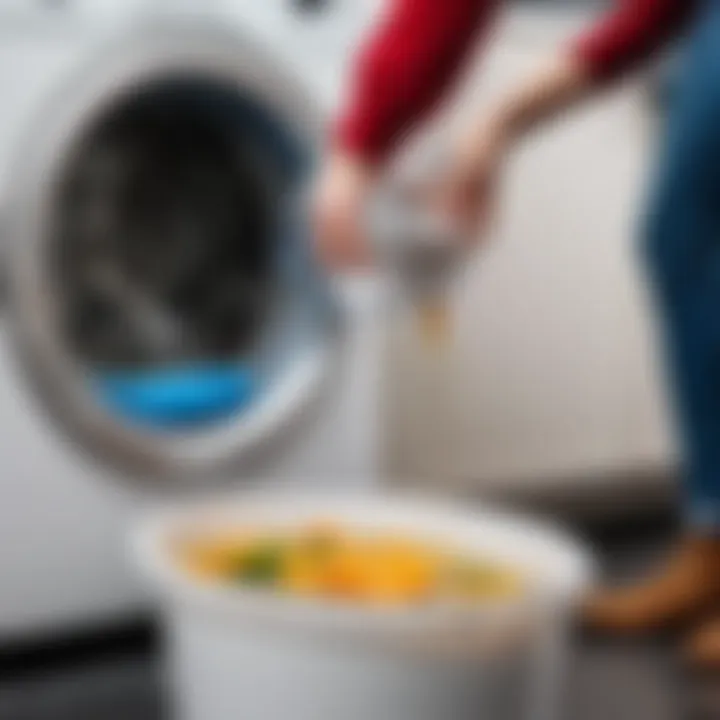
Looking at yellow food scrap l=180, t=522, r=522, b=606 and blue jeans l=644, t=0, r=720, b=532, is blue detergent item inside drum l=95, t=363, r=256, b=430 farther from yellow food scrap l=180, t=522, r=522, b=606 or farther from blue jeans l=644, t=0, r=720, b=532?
blue jeans l=644, t=0, r=720, b=532

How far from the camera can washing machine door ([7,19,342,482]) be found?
1.50 m

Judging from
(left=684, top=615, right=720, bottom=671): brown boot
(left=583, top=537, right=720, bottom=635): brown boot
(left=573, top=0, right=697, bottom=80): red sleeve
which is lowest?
(left=684, top=615, right=720, bottom=671): brown boot

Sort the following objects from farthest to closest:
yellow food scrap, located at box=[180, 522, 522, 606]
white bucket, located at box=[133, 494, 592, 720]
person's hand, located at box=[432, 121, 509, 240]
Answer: person's hand, located at box=[432, 121, 509, 240], yellow food scrap, located at box=[180, 522, 522, 606], white bucket, located at box=[133, 494, 592, 720]

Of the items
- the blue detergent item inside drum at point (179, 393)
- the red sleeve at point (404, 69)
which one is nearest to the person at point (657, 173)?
the red sleeve at point (404, 69)

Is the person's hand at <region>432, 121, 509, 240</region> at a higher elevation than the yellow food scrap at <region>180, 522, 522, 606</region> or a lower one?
higher

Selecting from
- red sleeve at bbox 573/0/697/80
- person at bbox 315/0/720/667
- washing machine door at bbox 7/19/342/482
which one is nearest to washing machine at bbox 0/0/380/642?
washing machine door at bbox 7/19/342/482

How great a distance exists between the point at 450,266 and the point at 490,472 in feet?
1.77

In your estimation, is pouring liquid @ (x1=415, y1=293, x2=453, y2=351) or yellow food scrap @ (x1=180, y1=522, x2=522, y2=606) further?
pouring liquid @ (x1=415, y1=293, x2=453, y2=351)

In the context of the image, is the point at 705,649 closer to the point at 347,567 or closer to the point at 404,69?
the point at 347,567

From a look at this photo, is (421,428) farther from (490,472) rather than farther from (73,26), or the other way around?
(73,26)

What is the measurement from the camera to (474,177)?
4.77 ft

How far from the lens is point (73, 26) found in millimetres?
1509

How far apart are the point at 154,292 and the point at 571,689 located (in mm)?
567

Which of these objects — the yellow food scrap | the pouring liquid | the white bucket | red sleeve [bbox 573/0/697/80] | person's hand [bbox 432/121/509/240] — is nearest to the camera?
the white bucket
